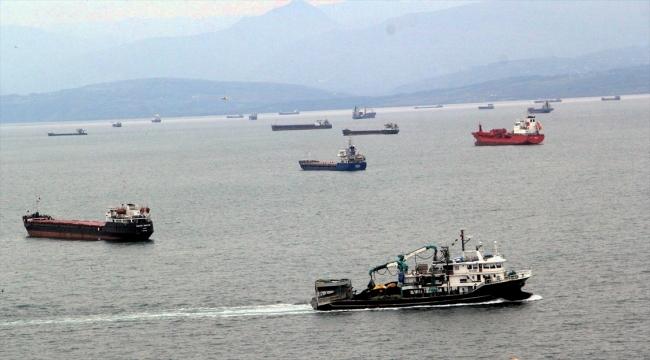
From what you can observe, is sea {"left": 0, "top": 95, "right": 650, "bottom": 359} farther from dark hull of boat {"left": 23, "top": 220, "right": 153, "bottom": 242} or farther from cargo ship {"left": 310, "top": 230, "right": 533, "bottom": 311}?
dark hull of boat {"left": 23, "top": 220, "right": 153, "bottom": 242}

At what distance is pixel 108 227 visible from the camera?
12244cm

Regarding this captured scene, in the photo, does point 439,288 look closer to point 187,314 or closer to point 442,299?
point 442,299

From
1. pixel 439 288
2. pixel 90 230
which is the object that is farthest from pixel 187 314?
pixel 90 230

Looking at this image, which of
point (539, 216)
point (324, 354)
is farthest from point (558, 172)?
point (324, 354)

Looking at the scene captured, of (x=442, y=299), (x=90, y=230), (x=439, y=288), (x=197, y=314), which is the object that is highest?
(x=90, y=230)

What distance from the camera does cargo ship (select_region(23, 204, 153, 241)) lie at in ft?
397

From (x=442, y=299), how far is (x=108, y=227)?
5591 cm

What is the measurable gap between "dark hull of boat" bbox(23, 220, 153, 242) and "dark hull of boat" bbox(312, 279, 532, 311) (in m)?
45.1

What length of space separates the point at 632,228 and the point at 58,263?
2605 inches

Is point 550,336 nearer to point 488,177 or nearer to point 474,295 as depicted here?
point 474,295

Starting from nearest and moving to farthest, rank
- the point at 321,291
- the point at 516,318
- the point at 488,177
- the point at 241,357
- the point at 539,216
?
1. the point at 241,357
2. the point at 516,318
3. the point at 321,291
4. the point at 539,216
5. the point at 488,177

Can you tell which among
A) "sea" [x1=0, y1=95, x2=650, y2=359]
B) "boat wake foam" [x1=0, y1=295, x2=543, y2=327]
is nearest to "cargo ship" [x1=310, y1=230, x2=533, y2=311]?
"boat wake foam" [x1=0, y1=295, x2=543, y2=327]

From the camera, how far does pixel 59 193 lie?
7175 inches

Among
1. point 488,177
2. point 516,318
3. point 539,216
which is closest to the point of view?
point 516,318
